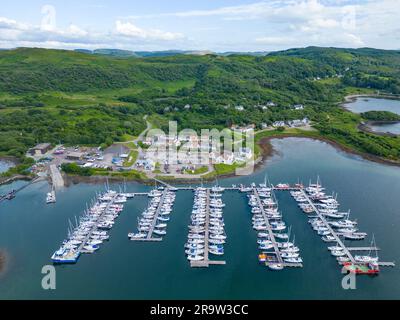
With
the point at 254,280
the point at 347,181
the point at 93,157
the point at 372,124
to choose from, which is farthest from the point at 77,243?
the point at 372,124

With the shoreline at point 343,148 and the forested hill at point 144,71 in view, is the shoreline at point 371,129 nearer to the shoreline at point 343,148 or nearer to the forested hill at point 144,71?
the shoreline at point 343,148

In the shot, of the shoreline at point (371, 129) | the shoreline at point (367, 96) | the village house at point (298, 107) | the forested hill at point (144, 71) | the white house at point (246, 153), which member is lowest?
the white house at point (246, 153)

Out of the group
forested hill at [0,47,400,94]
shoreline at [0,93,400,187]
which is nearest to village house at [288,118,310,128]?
shoreline at [0,93,400,187]

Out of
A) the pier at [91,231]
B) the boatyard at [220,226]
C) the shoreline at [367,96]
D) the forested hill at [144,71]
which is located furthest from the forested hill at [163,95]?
the boatyard at [220,226]

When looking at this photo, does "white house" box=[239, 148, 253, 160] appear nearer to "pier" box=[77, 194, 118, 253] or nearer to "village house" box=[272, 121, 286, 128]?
"village house" box=[272, 121, 286, 128]

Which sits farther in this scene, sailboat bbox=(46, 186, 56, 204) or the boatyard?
sailboat bbox=(46, 186, 56, 204)

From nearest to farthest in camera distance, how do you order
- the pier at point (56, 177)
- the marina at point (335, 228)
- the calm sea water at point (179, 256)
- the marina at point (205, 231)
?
the calm sea water at point (179, 256), the marina at point (335, 228), the marina at point (205, 231), the pier at point (56, 177)

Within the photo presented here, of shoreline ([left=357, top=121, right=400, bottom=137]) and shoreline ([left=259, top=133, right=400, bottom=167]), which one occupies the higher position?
shoreline ([left=357, top=121, right=400, bottom=137])
